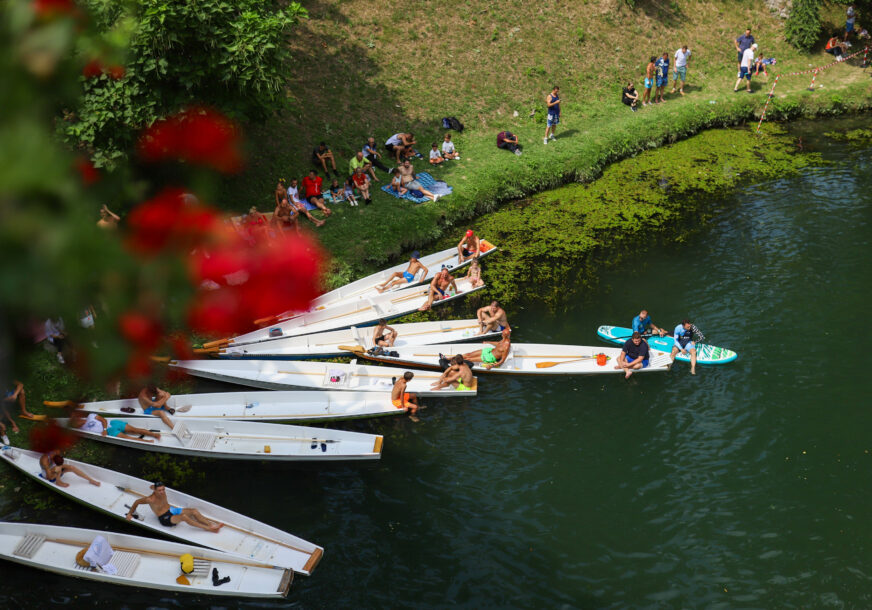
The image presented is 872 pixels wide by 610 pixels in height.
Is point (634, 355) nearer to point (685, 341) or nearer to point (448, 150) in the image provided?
point (685, 341)

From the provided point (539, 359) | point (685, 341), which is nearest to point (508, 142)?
point (539, 359)

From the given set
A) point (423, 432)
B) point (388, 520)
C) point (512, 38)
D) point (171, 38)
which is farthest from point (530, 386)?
point (512, 38)

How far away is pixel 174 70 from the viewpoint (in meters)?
18.8

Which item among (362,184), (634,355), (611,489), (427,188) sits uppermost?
(427,188)

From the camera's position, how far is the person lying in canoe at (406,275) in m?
20.6

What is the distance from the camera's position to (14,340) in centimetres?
476

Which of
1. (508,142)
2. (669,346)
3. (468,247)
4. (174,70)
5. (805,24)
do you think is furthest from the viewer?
(805,24)

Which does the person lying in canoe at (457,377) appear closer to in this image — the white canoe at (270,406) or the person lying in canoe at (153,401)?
the white canoe at (270,406)

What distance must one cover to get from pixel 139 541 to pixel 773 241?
20700mm

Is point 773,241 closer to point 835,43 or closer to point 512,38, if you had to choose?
point 512,38

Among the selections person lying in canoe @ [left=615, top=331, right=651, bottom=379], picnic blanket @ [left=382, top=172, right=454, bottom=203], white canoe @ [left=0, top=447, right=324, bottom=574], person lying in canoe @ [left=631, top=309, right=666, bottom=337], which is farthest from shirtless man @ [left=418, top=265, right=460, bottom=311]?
white canoe @ [left=0, top=447, right=324, bottom=574]

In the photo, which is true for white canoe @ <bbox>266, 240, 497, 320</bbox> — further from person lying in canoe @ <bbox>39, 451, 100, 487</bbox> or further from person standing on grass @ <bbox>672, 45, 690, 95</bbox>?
person standing on grass @ <bbox>672, 45, 690, 95</bbox>

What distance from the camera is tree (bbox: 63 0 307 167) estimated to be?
18266mm

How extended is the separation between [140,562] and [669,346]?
44.8 feet
